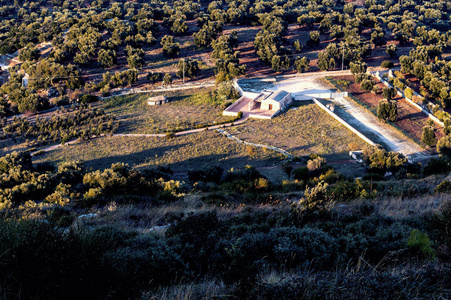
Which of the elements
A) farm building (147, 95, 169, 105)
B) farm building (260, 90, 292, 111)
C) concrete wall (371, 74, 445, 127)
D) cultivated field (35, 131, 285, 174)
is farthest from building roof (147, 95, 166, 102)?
concrete wall (371, 74, 445, 127)

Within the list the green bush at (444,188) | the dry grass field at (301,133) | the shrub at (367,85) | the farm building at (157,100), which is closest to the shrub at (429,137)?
the dry grass field at (301,133)

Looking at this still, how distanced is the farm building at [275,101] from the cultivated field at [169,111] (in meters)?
3.96

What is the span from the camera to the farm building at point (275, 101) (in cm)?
3681

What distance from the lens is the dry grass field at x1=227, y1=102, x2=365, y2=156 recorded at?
97.2ft

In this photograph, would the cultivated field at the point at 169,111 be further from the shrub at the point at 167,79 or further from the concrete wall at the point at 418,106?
the concrete wall at the point at 418,106

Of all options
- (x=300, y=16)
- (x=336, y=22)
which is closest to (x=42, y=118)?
(x=300, y=16)

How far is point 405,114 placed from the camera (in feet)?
116

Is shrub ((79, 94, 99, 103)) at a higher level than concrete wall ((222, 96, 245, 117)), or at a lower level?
higher

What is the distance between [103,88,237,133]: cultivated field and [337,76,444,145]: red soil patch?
13.7 m

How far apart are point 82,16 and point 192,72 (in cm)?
2974

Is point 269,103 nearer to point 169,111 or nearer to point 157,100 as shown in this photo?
point 169,111

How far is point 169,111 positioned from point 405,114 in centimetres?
2120

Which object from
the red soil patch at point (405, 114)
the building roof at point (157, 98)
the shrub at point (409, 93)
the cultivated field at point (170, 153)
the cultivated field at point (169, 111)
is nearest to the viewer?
the cultivated field at point (170, 153)

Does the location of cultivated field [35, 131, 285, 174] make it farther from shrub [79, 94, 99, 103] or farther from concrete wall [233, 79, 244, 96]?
shrub [79, 94, 99, 103]
